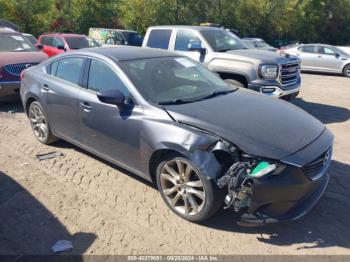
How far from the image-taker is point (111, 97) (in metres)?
4.05

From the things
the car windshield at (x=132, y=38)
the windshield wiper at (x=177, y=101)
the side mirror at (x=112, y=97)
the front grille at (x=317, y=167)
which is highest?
the side mirror at (x=112, y=97)

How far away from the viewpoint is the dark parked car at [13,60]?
26.2 feet

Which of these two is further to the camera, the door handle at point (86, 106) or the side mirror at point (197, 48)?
the side mirror at point (197, 48)

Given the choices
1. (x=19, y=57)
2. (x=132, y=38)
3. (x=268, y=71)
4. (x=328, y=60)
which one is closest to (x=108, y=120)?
(x=268, y=71)

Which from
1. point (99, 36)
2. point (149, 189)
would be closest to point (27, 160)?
point (149, 189)

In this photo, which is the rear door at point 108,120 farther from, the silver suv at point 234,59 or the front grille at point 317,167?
the silver suv at point 234,59

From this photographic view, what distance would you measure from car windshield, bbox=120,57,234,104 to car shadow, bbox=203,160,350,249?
1.40 metres

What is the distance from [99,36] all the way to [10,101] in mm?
10885

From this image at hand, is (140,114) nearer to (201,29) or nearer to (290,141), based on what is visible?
(290,141)

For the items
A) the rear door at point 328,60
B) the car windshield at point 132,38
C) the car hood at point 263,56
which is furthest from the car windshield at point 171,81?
the car windshield at point 132,38

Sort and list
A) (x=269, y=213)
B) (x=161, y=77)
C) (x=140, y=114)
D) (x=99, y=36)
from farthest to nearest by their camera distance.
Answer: (x=99, y=36), (x=161, y=77), (x=140, y=114), (x=269, y=213)

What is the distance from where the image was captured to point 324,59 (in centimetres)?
→ 1667

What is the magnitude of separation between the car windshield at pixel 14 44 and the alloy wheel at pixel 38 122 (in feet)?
12.5

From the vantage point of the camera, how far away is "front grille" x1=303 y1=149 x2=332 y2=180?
3430mm
